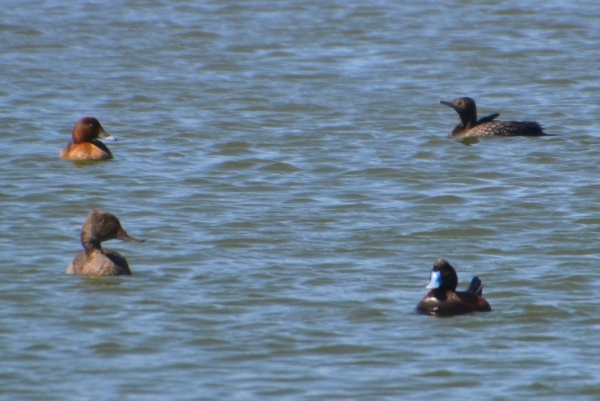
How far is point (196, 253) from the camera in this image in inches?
397

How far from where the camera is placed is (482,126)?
15156mm

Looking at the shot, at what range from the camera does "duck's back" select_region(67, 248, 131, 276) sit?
9352 millimetres

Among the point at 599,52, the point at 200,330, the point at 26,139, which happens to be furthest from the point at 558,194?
the point at 599,52

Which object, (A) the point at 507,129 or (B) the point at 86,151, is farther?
(A) the point at 507,129

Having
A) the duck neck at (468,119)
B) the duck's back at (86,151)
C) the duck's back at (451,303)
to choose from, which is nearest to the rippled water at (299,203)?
the duck's back at (451,303)

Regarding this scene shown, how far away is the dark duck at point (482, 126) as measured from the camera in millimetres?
14805

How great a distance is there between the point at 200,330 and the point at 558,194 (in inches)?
194

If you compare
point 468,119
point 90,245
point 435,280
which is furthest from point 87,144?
point 435,280

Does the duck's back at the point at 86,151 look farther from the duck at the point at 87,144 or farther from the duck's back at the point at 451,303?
the duck's back at the point at 451,303

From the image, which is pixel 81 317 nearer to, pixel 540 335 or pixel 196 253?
pixel 196 253

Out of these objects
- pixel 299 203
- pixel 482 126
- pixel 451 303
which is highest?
pixel 482 126

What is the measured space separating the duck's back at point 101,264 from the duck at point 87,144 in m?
4.43

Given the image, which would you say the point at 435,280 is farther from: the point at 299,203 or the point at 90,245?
the point at 299,203

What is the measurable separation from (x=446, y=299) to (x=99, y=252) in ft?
8.39
